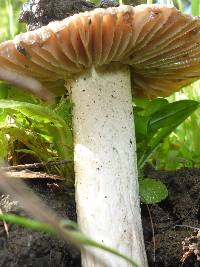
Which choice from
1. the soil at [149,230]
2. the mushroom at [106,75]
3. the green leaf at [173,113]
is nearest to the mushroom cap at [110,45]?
the mushroom at [106,75]

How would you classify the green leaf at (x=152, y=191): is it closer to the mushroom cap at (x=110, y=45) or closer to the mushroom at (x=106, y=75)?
the mushroom at (x=106, y=75)

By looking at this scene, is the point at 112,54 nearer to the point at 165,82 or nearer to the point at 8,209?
the point at 165,82

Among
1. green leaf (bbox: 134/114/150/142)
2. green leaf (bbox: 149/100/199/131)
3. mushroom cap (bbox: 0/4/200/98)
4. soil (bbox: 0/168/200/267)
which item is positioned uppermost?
mushroom cap (bbox: 0/4/200/98)

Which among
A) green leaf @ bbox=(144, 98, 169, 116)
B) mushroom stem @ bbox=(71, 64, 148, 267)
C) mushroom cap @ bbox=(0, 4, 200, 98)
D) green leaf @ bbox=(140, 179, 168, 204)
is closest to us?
mushroom cap @ bbox=(0, 4, 200, 98)

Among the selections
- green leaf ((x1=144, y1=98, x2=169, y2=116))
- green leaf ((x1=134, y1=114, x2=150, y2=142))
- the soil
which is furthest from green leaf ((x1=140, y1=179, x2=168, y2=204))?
green leaf ((x1=144, y1=98, x2=169, y2=116))

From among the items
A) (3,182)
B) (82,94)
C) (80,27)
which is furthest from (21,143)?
(3,182)

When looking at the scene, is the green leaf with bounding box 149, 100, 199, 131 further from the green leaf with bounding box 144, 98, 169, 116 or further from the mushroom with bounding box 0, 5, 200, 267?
the mushroom with bounding box 0, 5, 200, 267
